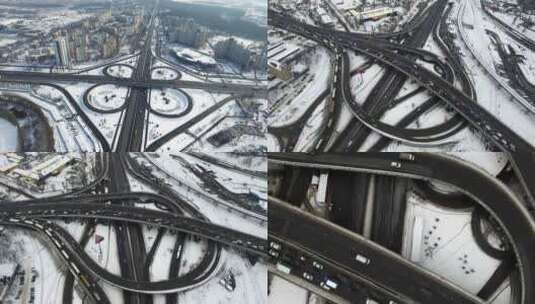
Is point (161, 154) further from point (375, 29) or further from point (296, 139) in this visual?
point (375, 29)

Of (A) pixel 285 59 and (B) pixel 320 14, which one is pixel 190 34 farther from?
(B) pixel 320 14

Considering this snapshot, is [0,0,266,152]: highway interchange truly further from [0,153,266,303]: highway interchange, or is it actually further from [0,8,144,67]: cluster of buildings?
[0,153,266,303]: highway interchange

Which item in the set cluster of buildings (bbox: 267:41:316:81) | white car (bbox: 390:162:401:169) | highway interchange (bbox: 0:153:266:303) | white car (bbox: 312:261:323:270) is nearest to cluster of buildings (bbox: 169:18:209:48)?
cluster of buildings (bbox: 267:41:316:81)

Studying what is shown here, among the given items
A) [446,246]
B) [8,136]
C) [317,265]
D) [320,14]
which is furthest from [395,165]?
[8,136]

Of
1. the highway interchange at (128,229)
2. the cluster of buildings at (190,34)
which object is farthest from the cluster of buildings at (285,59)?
the highway interchange at (128,229)

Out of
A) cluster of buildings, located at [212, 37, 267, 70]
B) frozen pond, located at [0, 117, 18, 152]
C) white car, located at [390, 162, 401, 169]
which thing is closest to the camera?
white car, located at [390, 162, 401, 169]
